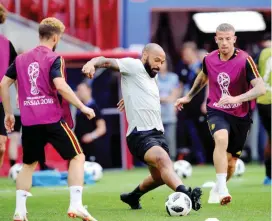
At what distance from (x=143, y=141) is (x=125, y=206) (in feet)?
3.96

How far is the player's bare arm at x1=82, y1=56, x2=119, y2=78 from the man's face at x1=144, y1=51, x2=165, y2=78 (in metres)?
0.40

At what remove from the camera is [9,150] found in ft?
57.4

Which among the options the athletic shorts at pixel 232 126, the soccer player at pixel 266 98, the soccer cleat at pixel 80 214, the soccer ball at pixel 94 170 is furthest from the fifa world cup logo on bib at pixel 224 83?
the soccer ball at pixel 94 170

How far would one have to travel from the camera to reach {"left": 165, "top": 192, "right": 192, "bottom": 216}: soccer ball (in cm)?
980

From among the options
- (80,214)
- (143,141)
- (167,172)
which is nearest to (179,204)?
(167,172)

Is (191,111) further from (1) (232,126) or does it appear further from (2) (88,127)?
(1) (232,126)

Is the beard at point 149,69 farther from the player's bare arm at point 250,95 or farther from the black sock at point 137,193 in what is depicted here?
the black sock at point 137,193

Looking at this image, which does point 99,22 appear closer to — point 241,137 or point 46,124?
point 241,137

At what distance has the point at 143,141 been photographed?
10.5 metres

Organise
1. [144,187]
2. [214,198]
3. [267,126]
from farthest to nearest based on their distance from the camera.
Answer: [267,126]
[214,198]
[144,187]

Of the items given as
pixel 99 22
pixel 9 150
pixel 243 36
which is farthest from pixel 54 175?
pixel 243 36

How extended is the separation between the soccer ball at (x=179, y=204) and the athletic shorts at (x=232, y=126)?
1927 millimetres

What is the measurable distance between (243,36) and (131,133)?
42.0 feet

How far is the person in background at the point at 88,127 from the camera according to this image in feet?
56.1
